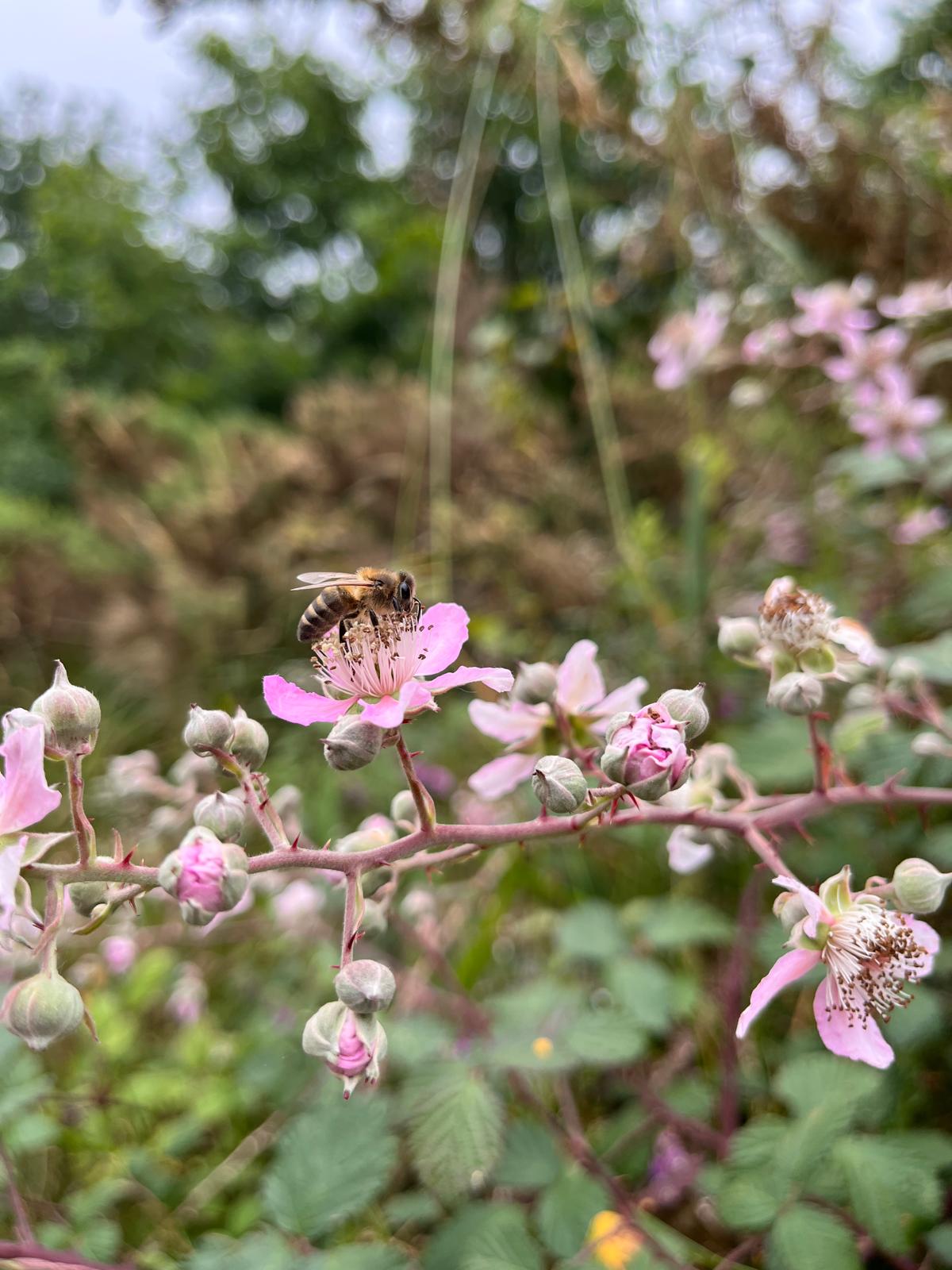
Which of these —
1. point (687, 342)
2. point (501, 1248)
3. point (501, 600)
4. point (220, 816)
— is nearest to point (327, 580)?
point (220, 816)

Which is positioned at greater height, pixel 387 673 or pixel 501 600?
pixel 387 673

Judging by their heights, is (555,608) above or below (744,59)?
below

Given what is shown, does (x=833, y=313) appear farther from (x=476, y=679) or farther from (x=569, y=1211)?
(x=569, y=1211)

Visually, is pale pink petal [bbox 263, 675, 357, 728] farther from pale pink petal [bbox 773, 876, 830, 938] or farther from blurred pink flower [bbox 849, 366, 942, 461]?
blurred pink flower [bbox 849, 366, 942, 461]

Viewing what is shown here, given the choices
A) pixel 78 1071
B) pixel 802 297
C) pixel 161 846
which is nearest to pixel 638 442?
pixel 802 297

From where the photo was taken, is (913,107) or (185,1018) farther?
(913,107)

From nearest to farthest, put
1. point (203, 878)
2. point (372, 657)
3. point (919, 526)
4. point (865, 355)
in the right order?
point (203, 878) < point (372, 657) < point (919, 526) < point (865, 355)

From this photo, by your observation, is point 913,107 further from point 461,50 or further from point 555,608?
point 555,608
